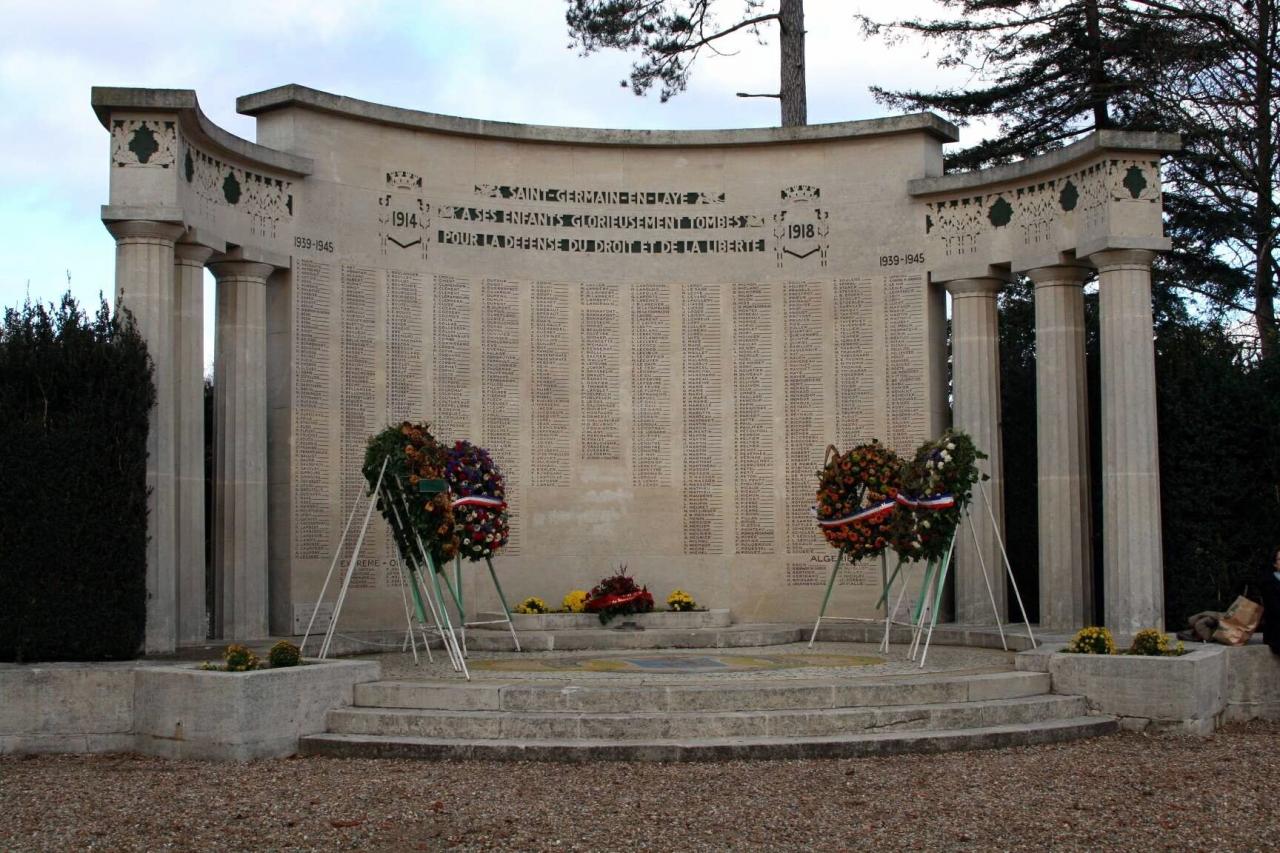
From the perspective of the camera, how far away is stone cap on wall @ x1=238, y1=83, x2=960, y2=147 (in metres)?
18.5

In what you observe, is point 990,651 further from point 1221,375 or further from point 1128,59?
point 1128,59

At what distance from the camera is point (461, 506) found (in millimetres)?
14234

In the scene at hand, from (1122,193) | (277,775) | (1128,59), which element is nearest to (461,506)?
(277,775)

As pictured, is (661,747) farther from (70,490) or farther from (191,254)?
(191,254)

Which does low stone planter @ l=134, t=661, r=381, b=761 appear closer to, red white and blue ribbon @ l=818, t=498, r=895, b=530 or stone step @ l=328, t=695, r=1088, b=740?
stone step @ l=328, t=695, r=1088, b=740

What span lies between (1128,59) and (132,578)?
825 inches

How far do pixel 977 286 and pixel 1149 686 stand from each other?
8.23 metres

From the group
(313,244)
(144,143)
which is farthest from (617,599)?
(144,143)

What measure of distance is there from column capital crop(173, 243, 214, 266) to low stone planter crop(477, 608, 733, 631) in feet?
19.3

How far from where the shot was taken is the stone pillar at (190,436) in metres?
15.9

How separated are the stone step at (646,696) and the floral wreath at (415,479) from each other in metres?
2.15

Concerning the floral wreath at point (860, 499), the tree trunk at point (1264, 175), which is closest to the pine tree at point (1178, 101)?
the tree trunk at point (1264, 175)

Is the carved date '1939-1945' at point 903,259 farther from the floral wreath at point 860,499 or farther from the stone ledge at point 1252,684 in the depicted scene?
the stone ledge at point 1252,684

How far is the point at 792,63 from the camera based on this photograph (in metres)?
24.7
